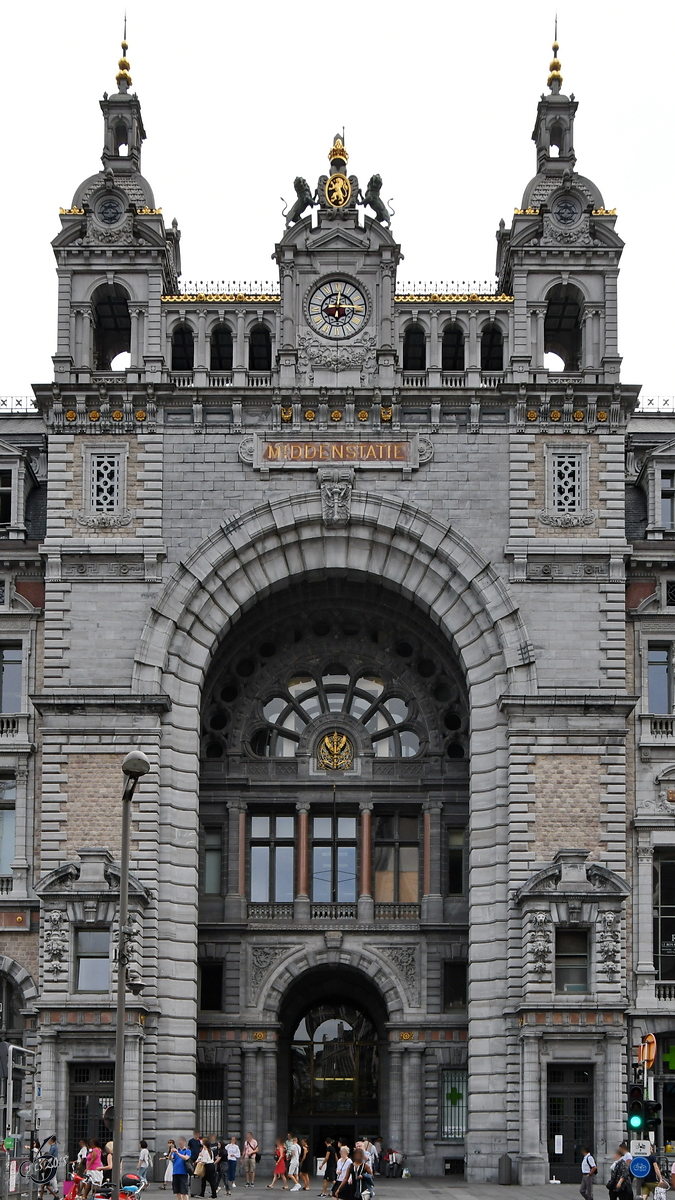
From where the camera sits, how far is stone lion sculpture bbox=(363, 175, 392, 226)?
61.2 metres

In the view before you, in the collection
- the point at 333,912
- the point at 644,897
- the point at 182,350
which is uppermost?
the point at 182,350

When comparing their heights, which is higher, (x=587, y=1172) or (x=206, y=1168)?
(x=206, y=1168)

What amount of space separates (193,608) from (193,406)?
613cm

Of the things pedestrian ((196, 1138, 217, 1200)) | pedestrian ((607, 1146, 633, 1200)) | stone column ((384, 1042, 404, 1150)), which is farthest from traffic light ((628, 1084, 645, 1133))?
stone column ((384, 1042, 404, 1150))

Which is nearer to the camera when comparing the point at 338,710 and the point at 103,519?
the point at 103,519

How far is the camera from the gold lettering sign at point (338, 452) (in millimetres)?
59281

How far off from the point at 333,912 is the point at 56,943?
983 cm

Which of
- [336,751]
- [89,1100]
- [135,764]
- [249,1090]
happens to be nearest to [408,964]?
[249,1090]

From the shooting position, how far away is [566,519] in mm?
58562

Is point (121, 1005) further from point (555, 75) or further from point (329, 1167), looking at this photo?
point (555, 75)

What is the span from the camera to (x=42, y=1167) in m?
46.3

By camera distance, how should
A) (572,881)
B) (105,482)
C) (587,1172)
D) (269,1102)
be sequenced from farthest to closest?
(269,1102)
(105,482)
(572,881)
(587,1172)

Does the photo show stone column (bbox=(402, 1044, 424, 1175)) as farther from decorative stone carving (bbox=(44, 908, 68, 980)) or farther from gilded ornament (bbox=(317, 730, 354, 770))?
decorative stone carving (bbox=(44, 908, 68, 980))

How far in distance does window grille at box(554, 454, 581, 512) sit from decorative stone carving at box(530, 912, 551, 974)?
12.1 m
